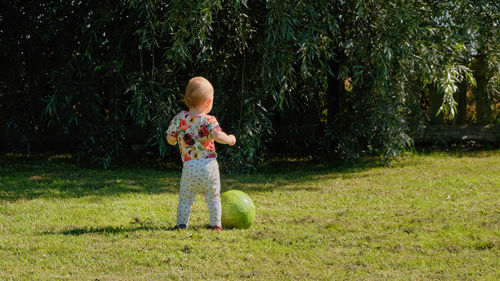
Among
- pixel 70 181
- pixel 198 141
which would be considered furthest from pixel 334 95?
pixel 198 141

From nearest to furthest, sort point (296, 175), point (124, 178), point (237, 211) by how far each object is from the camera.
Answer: point (237, 211)
point (124, 178)
point (296, 175)

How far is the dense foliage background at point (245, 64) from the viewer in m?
6.45

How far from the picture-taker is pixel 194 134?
4414 millimetres

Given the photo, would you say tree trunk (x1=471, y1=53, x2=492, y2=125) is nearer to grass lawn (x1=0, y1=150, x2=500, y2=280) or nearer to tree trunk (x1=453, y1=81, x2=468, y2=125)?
tree trunk (x1=453, y1=81, x2=468, y2=125)

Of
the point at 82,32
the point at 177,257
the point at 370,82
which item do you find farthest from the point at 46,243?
the point at 370,82

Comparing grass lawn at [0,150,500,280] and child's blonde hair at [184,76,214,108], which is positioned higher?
child's blonde hair at [184,76,214,108]

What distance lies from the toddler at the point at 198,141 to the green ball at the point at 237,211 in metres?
0.11

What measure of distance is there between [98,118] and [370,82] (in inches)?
157

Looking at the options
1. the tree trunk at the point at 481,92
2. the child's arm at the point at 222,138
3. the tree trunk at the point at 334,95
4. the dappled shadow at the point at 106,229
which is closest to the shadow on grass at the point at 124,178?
the tree trunk at the point at 334,95

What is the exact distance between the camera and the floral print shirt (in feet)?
14.4

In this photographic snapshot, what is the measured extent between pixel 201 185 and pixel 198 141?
0.36m

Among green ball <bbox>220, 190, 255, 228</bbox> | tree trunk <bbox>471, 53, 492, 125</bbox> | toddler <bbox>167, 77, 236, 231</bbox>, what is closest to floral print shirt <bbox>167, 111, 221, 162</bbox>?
toddler <bbox>167, 77, 236, 231</bbox>

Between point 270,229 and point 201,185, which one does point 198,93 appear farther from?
point 270,229

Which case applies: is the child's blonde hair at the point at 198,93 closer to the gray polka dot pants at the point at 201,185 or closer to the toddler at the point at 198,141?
the toddler at the point at 198,141
